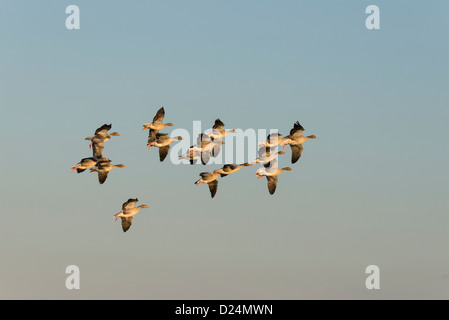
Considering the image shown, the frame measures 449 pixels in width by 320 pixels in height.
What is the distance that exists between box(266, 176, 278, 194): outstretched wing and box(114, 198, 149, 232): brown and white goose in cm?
966

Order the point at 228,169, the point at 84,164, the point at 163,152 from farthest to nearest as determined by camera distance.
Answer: the point at 163,152 → the point at 228,169 → the point at 84,164

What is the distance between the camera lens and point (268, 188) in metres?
56.8

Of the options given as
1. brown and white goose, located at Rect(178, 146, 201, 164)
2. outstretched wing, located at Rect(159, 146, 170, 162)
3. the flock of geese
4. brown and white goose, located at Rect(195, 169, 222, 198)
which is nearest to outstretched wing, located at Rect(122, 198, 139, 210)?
the flock of geese

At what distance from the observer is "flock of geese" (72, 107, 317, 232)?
55.1 metres

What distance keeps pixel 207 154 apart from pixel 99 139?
8.34 m

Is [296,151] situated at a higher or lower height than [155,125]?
lower

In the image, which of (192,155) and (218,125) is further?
(218,125)

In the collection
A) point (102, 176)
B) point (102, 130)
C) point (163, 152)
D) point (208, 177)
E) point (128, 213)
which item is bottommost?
point (128, 213)

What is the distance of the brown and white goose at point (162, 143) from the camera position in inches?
2290

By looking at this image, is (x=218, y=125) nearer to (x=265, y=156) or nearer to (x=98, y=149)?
(x=265, y=156)

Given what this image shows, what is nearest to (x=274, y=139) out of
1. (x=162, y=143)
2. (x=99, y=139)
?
(x=162, y=143)

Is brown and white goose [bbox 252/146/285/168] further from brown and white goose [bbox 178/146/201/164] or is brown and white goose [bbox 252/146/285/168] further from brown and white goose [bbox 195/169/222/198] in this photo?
brown and white goose [bbox 178/146/201/164]

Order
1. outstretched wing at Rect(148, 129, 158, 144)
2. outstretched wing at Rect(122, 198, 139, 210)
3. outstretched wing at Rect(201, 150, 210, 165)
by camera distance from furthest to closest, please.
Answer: outstretched wing at Rect(148, 129, 158, 144) < outstretched wing at Rect(201, 150, 210, 165) < outstretched wing at Rect(122, 198, 139, 210)

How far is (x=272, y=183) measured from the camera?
57094mm
